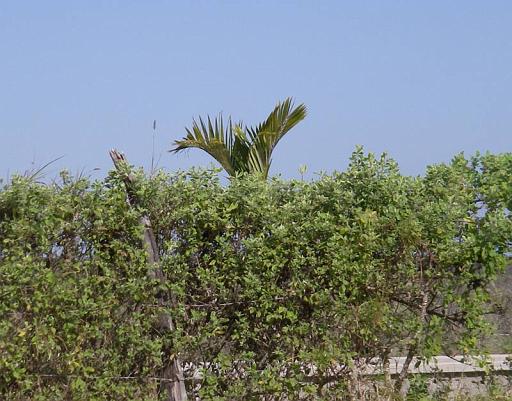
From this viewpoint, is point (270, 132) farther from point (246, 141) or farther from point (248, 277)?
point (248, 277)

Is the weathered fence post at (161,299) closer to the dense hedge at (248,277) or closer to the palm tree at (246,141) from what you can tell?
the dense hedge at (248,277)

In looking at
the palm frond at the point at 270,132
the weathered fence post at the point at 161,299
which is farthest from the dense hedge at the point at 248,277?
the palm frond at the point at 270,132

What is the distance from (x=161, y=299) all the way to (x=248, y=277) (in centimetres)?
72

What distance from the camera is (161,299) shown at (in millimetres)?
7594

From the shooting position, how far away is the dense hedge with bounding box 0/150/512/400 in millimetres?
7281

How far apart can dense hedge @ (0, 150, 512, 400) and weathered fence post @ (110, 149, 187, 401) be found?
65mm

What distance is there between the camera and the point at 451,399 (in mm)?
8539

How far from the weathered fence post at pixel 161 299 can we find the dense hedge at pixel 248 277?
65 mm

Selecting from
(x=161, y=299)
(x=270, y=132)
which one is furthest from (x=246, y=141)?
(x=161, y=299)

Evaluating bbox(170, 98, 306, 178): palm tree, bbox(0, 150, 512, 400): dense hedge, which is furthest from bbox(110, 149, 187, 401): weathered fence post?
bbox(170, 98, 306, 178): palm tree

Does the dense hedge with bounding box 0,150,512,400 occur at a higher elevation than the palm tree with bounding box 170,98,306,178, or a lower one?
lower

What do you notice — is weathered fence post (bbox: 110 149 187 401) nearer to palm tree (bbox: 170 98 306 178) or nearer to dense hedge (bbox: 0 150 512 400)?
dense hedge (bbox: 0 150 512 400)

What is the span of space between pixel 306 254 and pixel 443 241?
1.13 meters

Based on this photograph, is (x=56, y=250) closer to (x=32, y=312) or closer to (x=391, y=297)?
(x=32, y=312)
